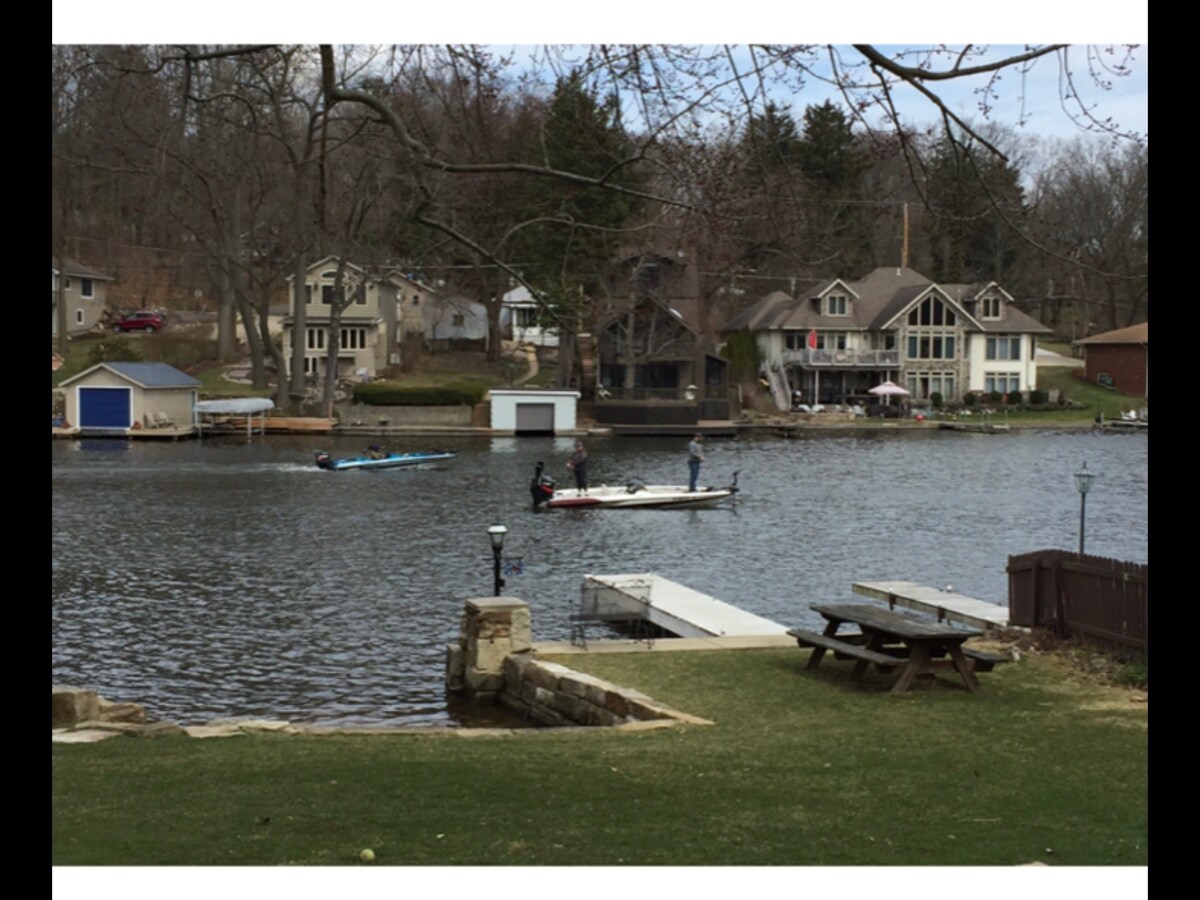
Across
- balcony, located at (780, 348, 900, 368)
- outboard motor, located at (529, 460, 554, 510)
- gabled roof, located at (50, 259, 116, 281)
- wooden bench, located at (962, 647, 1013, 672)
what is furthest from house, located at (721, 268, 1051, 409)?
wooden bench, located at (962, 647, 1013, 672)

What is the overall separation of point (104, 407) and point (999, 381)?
47869 mm

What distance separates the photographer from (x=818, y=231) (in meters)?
13.9

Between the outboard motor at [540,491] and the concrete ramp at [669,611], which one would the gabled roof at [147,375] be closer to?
the outboard motor at [540,491]

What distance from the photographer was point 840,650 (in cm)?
1631

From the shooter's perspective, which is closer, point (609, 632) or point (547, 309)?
point (547, 309)

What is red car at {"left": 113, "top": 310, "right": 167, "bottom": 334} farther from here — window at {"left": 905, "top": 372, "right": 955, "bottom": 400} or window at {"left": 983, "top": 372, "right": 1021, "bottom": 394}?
window at {"left": 983, "top": 372, "right": 1021, "bottom": 394}

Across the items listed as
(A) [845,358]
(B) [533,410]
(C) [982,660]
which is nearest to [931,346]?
(A) [845,358]

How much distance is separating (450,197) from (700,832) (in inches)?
307

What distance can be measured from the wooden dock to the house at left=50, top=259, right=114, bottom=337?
208ft

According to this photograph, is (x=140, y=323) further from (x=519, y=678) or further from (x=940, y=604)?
(x=519, y=678)

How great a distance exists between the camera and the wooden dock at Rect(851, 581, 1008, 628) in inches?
865

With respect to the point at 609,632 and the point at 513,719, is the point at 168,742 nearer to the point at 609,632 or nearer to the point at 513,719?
the point at 513,719

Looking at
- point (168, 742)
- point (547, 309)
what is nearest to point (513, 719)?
point (168, 742)
